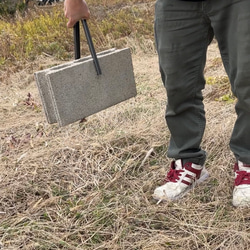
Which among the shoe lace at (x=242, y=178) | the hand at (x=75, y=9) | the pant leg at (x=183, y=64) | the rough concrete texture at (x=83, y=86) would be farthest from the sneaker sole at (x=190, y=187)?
the hand at (x=75, y=9)

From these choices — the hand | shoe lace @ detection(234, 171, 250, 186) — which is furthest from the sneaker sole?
the hand

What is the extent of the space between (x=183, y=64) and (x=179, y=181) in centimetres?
55

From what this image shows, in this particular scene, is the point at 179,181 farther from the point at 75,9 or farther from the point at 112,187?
the point at 75,9

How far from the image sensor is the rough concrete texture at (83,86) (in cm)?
200

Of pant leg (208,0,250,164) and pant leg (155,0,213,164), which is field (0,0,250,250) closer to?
pant leg (155,0,213,164)

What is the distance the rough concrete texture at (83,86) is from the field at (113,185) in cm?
36

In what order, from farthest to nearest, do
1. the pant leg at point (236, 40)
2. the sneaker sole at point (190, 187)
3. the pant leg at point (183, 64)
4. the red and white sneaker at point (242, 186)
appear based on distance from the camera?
the sneaker sole at point (190, 187)
the red and white sneaker at point (242, 186)
the pant leg at point (183, 64)
the pant leg at point (236, 40)

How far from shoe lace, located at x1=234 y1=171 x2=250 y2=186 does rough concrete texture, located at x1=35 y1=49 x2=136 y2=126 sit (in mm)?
726

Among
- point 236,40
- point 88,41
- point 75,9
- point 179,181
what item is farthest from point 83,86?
point 236,40

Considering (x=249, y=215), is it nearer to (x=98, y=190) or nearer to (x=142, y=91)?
(x=98, y=190)

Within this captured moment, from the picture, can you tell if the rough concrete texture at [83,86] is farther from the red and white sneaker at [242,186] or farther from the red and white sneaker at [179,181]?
the red and white sneaker at [242,186]

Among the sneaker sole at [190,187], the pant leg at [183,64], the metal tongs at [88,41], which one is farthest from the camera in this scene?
the metal tongs at [88,41]

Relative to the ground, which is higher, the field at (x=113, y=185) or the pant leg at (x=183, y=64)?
the pant leg at (x=183, y=64)

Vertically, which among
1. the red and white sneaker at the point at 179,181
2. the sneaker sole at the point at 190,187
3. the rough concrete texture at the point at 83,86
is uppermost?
the rough concrete texture at the point at 83,86
